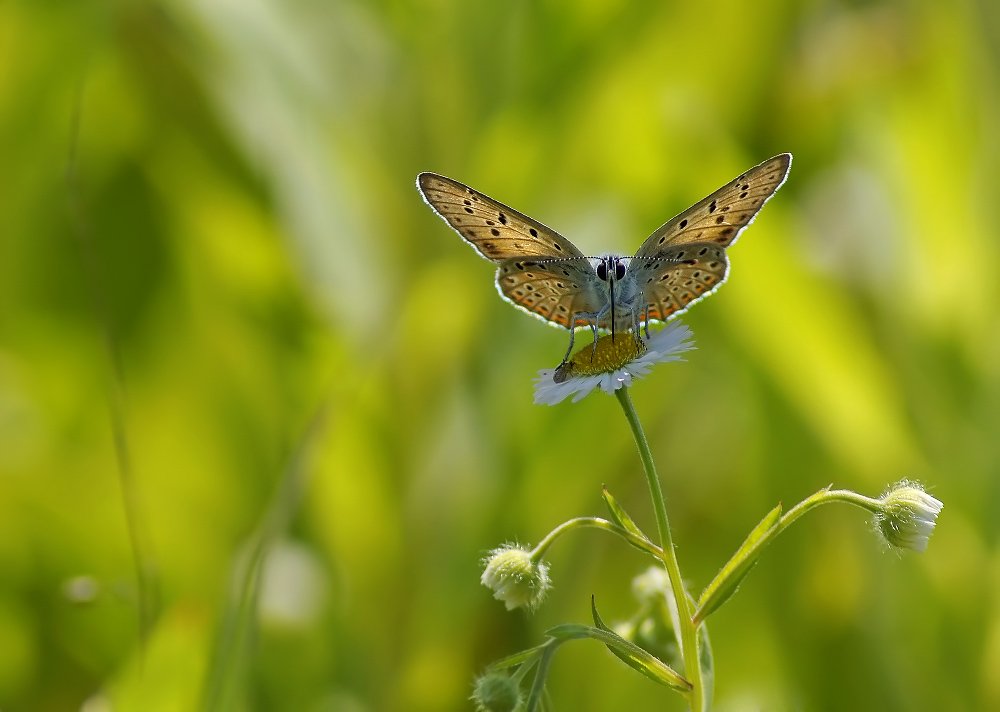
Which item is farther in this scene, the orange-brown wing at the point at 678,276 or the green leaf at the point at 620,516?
the orange-brown wing at the point at 678,276

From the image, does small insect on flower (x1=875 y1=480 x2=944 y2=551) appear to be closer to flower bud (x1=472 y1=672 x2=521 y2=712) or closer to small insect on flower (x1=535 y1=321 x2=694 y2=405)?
small insect on flower (x1=535 y1=321 x2=694 y2=405)

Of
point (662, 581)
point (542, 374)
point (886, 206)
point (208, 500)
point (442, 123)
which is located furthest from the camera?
point (442, 123)

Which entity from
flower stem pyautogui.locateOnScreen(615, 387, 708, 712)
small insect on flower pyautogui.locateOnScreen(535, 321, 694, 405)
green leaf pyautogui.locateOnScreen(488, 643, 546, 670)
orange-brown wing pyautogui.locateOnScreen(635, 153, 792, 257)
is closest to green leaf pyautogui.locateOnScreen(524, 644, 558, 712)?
green leaf pyautogui.locateOnScreen(488, 643, 546, 670)

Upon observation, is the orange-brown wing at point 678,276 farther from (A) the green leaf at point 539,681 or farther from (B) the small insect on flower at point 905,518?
(A) the green leaf at point 539,681

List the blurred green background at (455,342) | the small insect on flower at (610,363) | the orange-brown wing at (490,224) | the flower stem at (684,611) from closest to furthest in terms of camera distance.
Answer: the flower stem at (684,611) < the small insect on flower at (610,363) < the orange-brown wing at (490,224) < the blurred green background at (455,342)

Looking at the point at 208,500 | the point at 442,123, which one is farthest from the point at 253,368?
the point at 442,123

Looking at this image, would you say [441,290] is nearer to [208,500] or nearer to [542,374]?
[208,500]

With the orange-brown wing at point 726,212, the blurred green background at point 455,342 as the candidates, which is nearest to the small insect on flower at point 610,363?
the orange-brown wing at point 726,212
